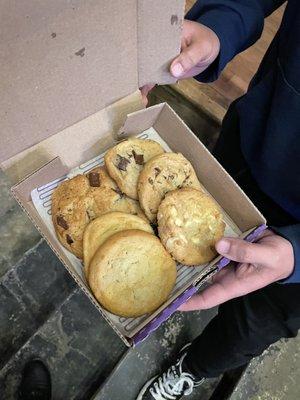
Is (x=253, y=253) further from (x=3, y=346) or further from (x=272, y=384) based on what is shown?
(x=3, y=346)

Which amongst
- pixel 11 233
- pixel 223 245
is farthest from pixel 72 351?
pixel 223 245

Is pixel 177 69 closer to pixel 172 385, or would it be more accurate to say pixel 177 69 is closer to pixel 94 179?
pixel 94 179

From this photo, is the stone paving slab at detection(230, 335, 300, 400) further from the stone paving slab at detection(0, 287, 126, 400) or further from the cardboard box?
the cardboard box

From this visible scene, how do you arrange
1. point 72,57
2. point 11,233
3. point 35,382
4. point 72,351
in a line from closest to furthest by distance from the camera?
1. point 72,57
2. point 35,382
3. point 72,351
4. point 11,233

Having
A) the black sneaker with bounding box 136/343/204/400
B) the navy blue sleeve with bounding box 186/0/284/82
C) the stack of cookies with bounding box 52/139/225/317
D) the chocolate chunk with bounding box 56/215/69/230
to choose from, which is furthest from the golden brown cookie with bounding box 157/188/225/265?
the black sneaker with bounding box 136/343/204/400

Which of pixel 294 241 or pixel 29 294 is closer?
pixel 294 241

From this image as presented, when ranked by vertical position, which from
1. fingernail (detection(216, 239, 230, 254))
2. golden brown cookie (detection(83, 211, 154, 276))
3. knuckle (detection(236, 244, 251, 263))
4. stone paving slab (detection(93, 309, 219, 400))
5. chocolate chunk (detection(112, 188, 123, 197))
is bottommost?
stone paving slab (detection(93, 309, 219, 400))
